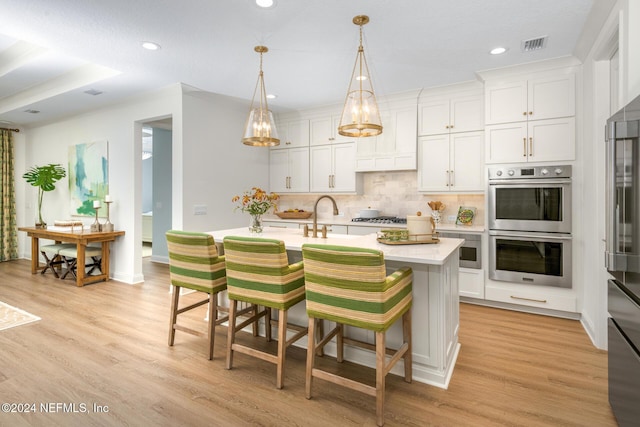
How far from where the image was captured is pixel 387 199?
514cm

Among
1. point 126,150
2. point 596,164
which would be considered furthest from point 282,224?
point 596,164

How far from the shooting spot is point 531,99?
12.1ft

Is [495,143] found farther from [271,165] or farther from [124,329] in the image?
[124,329]

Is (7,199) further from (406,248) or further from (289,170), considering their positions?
(406,248)

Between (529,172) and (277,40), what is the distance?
2.84 metres

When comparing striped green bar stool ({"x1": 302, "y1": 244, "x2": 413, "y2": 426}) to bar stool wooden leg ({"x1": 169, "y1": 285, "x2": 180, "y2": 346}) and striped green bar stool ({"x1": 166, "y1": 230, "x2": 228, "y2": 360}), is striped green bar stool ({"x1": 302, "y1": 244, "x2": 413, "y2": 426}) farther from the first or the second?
bar stool wooden leg ({"x1": 169, "y1": 285, "x2": 180, "y2": 346})

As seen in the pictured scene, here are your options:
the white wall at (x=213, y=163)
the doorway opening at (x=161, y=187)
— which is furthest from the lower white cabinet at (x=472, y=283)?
the doorway opening at (x=161, y=187)

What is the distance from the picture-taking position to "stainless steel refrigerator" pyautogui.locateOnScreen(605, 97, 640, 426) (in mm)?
1491

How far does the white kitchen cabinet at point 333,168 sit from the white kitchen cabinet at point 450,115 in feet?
3.55

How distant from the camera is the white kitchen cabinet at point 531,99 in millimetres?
3506

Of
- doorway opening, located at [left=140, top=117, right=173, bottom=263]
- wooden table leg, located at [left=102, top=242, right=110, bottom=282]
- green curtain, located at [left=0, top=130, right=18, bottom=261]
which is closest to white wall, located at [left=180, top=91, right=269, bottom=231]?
wooden table leg, located at [left=102, top=242, right=110, bottom=282]

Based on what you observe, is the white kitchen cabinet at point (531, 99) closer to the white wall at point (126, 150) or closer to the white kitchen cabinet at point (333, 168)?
the white kitchen cabinet at point (333, 168)

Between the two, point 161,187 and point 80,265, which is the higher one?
point 161,187

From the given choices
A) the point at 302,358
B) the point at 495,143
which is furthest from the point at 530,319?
the point at 302,358
